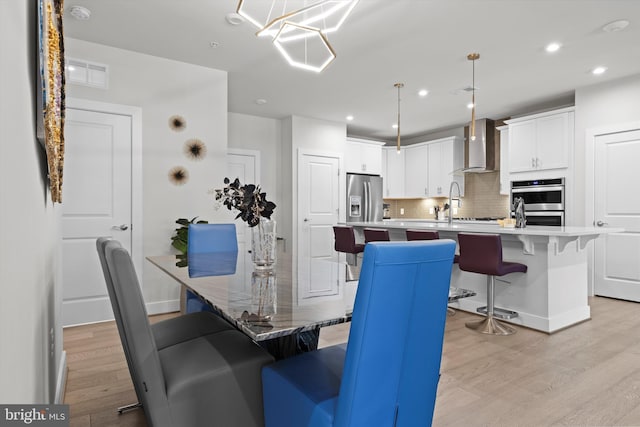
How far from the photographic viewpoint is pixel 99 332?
3.29 meters

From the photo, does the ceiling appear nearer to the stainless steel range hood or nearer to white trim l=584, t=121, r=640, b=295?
white trim l=584, t=121, r=640, b=295

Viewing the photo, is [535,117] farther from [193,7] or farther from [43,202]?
[43,202]

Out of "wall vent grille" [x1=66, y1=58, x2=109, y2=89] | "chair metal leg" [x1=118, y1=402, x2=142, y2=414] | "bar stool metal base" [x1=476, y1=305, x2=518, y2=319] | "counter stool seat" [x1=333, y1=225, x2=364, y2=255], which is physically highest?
"wall vent grille" [x1=66, y1=58, x2=109, y2=89]

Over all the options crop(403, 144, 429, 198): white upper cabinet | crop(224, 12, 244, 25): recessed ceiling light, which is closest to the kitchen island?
crop(224, 12, 244, 25): recessed ceiling light

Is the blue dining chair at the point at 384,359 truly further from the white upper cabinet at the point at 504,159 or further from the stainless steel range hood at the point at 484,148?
the stainless steel range hood at the point at 484,148

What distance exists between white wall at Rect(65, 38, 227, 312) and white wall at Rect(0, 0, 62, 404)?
2785 millimetres

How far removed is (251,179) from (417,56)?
11.2 ft

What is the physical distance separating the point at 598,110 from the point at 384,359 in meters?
5.19

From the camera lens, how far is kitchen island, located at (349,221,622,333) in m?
3.21

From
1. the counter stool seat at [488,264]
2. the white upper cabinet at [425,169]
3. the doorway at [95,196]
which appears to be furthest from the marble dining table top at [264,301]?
the white upper cabinet at [425,169]

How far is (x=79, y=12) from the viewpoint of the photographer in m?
3.00

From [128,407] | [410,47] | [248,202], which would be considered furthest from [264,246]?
[410,47]

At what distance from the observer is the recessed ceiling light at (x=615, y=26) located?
10.3 feet

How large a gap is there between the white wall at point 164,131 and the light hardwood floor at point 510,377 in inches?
37.9
